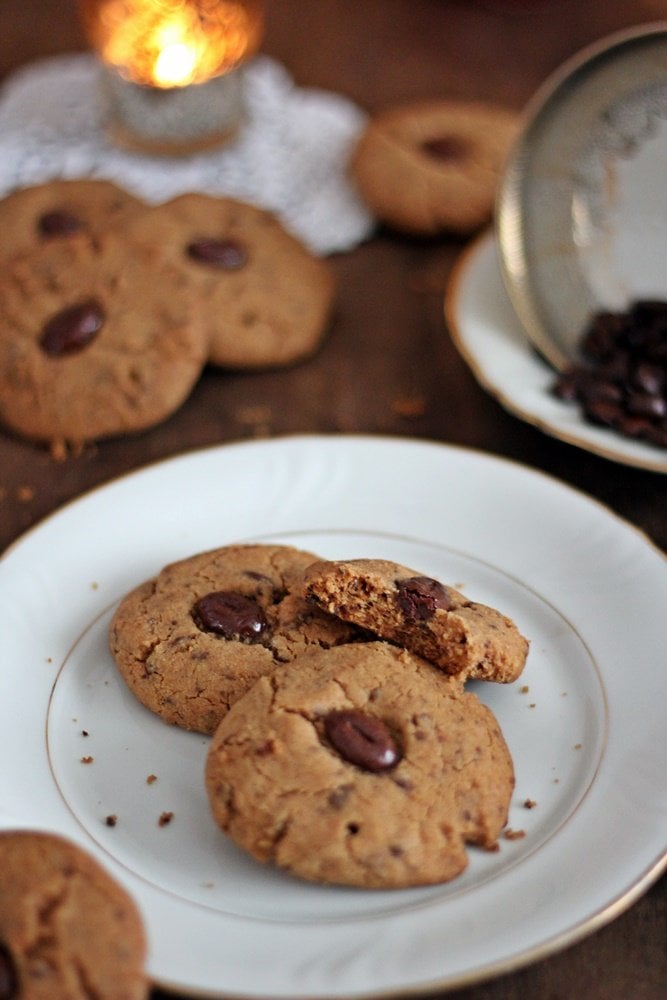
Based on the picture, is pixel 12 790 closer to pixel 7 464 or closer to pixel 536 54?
pixel 7 464

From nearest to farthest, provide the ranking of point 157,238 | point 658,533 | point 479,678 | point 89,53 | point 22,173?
point 479,678, point 658,533, point 157,238, point 22,173, point 89,53

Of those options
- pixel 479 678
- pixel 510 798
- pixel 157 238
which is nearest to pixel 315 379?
pixel 157 238

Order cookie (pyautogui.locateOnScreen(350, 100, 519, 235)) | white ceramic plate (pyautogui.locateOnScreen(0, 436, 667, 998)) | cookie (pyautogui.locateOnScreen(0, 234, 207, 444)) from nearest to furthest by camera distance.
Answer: white ceramic plate (pyautogui.locateOnScreen(0, 436, 667, 998))
cookie (pyautogui.locateOnScreen(0, 234, 207, 444))
cookie (pyautogui.locateOnScreen(350, 100, 519, 235))

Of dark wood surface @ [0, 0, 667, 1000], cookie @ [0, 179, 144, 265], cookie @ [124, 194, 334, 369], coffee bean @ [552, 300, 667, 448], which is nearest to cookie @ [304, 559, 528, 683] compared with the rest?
dark wood surface @ [0, 0, 667, 1000]

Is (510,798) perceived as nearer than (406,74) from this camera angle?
Yes

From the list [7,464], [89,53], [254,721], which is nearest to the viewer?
[254,721]

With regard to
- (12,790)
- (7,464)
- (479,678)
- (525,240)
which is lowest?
(7,464)

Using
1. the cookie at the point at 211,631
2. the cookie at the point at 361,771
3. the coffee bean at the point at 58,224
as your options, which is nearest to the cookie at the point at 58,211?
the coffee bean at the point at 58,224

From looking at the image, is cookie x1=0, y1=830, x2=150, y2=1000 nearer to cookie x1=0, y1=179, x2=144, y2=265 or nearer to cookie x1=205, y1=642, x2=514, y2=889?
cookie x1=205, y1=642, x2=514, y2=889
